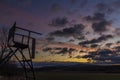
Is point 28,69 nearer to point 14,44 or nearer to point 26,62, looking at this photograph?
point 26,62

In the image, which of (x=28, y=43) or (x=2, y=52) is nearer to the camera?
(x=28, y=43)

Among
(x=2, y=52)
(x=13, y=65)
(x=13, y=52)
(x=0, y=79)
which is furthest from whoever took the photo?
(x=13, y=65)

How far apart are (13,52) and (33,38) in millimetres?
2994

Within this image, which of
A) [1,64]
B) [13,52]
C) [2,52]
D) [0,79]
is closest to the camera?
[13,52]

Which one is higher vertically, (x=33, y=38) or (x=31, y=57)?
Answer: (x=33, y=38)

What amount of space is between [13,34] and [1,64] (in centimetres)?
744

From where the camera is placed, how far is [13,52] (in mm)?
37094

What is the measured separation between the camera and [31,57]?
36.3 m

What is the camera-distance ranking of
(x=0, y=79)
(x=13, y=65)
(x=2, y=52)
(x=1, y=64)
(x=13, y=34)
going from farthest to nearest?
(x=13, y=65)
(x=2, y=52)
(x=0, y=79)
(x=1, y=64)
(x=13, y=34)

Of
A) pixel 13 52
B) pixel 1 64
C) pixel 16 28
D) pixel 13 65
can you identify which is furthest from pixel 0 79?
pixel 13 65

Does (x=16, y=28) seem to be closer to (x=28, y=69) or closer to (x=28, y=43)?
(x=28, y=43)

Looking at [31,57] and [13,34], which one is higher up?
[13,34]

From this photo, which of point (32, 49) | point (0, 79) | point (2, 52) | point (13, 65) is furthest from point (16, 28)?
point (13, 65)

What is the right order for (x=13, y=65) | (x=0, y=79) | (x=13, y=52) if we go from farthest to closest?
(x=13, y=65), (x=0, y=79), (x=13, y=52)
